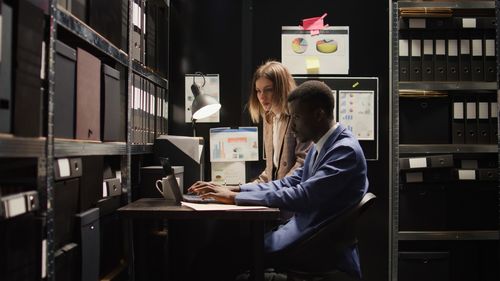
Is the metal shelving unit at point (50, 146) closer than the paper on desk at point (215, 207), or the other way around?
the metal shelving unit at point (50, 146)

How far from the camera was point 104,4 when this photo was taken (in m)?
1.84

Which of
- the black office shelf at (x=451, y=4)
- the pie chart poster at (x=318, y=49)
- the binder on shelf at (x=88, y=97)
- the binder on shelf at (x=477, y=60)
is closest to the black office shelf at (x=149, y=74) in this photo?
the binder on shelf at (x=88, y=97)

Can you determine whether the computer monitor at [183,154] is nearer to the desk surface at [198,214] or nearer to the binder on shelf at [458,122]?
the desk surface at [198,214]

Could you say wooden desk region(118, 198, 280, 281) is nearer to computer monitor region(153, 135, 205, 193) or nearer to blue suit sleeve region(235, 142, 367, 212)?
blue suit sleeve region(235, 142, 367, 212)

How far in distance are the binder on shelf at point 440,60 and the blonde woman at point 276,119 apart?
36.3 inches

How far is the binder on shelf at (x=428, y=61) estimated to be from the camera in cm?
275

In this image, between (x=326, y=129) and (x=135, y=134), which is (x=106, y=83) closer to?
(x=135, y=134)

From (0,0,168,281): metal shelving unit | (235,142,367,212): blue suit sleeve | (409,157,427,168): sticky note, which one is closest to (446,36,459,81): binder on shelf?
(409,157,427,168): sticky note

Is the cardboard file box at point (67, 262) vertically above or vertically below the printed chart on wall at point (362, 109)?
below

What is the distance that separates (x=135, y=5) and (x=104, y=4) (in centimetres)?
47

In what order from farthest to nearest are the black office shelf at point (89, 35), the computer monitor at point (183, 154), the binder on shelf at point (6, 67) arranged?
the computer monitor at point (183, 154)
the black office shelf at point (89, 35)
the binder on shelf at point (6, 67)

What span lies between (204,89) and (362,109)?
110cm

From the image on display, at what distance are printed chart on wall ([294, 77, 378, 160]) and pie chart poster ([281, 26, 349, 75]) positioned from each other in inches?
4.4

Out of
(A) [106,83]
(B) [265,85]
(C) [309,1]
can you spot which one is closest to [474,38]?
(C) [309,1]
